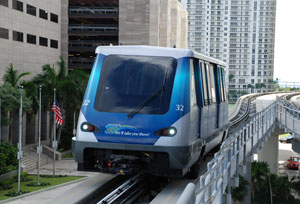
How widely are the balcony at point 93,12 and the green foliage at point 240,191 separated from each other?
38.2m

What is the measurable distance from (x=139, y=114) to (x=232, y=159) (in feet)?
16.1

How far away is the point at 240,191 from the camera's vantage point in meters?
34.3

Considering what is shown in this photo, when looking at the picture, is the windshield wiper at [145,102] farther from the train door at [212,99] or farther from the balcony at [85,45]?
the balcony at [85,45]

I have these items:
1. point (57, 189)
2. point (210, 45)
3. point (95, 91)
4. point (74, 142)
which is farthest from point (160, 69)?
point (210, 45)

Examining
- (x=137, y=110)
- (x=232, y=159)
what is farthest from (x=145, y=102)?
(x=232, y=159)

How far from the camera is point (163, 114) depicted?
949cm

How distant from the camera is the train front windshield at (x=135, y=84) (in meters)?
9.65

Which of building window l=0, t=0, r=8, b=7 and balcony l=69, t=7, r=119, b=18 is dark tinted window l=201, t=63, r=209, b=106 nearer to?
building window l=0, t=0, r=8, b=7

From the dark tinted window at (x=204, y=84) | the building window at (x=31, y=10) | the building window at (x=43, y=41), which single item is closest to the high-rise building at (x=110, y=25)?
the building window at (x=43, y=41)

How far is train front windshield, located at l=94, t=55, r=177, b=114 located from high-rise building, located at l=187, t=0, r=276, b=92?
175m

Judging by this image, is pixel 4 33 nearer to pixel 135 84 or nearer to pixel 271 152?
pixel 271 152

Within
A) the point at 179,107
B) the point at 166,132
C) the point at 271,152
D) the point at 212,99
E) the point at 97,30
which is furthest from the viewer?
the point at 97,30

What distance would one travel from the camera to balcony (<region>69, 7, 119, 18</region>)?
66.1 metres

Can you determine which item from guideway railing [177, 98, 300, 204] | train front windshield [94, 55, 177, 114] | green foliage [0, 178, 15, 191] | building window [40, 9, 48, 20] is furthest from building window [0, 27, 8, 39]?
train front windshield [94, 55, 177, 114]
